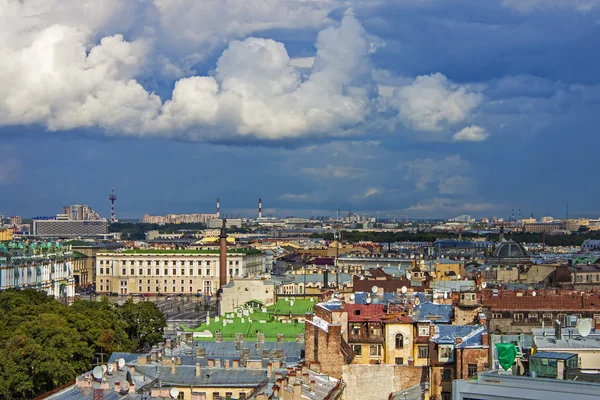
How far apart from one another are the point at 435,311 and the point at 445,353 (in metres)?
16.3

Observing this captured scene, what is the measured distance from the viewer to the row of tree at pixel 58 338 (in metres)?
62.2

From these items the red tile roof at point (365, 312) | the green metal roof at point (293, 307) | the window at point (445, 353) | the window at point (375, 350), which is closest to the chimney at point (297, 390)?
the window at point (445, 353)

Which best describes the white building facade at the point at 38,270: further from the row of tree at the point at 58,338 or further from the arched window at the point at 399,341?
the arched window at the point at 399,341

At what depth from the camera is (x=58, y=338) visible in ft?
221

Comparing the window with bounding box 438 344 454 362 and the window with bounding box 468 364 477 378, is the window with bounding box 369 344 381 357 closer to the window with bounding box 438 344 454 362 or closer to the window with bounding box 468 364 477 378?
the window with bounding box 438 344 454 362

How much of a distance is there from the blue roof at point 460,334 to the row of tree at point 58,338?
1059 inches

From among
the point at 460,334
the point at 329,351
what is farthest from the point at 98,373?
the point at 460,334

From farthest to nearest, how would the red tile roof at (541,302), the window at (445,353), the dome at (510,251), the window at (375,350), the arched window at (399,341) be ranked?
the dome at (510,251), the red tile roof at (541,302), the window at (375,350), the arched window at (399,341), the window at (445,353)

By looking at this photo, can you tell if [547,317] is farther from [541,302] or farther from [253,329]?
[253,329]

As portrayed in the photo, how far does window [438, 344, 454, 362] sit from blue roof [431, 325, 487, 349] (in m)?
0.22

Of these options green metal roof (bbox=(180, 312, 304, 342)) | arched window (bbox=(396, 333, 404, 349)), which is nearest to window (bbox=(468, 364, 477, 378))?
arched window (bbox=(396, 333, 404, 349))

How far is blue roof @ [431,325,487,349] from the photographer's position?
41375 millimetres

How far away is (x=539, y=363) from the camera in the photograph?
3181 centimetres

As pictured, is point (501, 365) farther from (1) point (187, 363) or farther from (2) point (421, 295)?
(2) point (421, 295)
